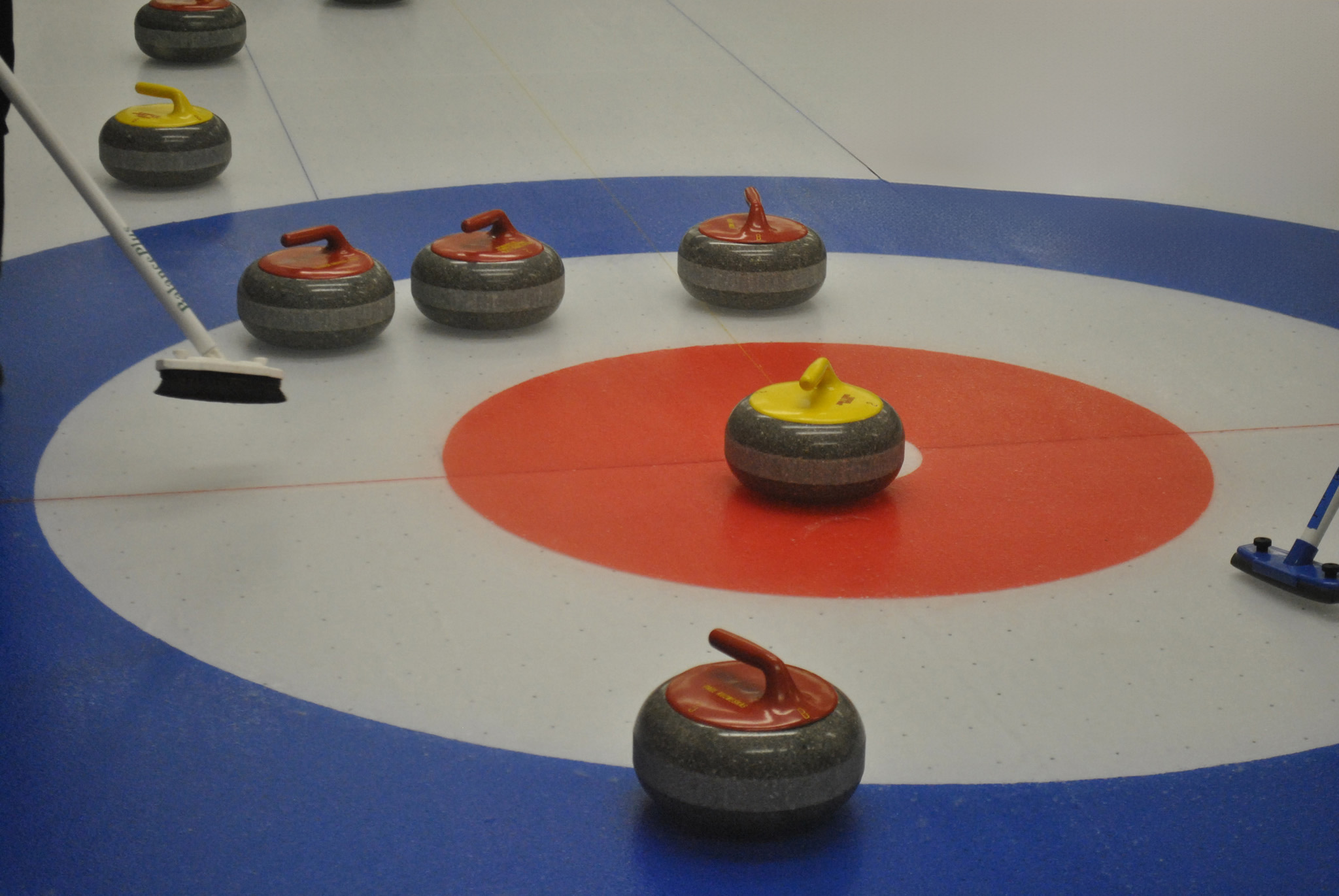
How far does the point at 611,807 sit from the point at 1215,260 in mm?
7127

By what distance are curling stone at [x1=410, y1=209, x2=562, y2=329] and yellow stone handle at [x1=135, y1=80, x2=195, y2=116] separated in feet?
8.25

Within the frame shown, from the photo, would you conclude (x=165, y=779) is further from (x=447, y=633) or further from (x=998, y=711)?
(x=998, y=711)

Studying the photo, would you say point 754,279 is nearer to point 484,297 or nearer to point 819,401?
point 484,297

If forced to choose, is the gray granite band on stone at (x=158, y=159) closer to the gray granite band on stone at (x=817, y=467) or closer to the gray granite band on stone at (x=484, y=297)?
the gray granite band on stone at (x=484, y=297)

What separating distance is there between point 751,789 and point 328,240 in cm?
474

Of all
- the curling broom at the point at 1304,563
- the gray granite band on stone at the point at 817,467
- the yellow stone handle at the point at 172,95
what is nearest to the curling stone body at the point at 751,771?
the gray granite band on stone at the point at 817,467

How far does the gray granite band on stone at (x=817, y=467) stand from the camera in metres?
5.97

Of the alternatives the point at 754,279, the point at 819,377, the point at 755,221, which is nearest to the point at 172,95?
the point at 755,221

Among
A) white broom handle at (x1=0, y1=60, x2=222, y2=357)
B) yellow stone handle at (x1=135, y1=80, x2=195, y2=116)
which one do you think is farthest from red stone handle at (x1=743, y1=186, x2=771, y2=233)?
yellow stone handle at (x1=135, y1=80, x2=195, y2=116)

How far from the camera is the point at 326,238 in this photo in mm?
7824

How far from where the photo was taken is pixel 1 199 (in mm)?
6852

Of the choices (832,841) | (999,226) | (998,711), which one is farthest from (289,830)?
(999,226)

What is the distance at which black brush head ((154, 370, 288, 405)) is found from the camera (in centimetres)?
592

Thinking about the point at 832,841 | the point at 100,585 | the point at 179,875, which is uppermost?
the point at 832,841
